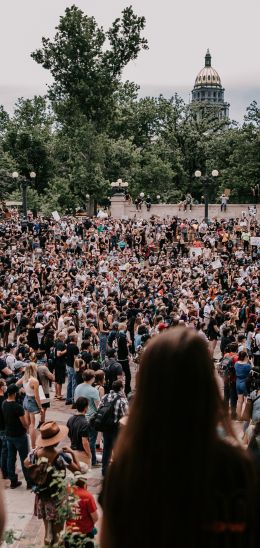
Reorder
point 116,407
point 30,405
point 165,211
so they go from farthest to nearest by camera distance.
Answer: point 165,211 < point 30,405 < point 116,407

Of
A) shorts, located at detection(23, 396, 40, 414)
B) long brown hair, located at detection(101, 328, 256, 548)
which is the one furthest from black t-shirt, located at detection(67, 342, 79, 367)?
long brown hair, located at detection(101, 328, 256, 548)

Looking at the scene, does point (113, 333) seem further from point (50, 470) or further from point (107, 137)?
point (107, 137)

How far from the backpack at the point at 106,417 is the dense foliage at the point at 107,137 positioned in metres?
43.2

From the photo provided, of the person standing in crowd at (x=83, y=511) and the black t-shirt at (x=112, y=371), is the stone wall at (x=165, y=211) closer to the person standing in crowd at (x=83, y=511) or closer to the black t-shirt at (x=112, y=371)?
the black t-shirt at (x=112, y=371)

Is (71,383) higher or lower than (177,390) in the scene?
lower

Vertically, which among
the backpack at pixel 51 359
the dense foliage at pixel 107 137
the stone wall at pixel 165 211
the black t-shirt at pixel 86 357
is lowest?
the backpack at pixel 51 359

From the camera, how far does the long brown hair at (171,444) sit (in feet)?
5.08

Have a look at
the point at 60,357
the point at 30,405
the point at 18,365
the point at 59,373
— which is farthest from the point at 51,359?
the point at 30,405

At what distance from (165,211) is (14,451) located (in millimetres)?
37046

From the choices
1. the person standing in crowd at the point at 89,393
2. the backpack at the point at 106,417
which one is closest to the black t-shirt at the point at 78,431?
the backpack at the point at 106,417

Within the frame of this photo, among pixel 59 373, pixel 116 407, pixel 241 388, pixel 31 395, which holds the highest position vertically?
pixel 116 407

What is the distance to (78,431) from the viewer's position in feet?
24.3

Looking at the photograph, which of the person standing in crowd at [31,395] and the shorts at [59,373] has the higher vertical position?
the person standing in crowd at [31,395]

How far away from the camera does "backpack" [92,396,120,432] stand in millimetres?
8055
